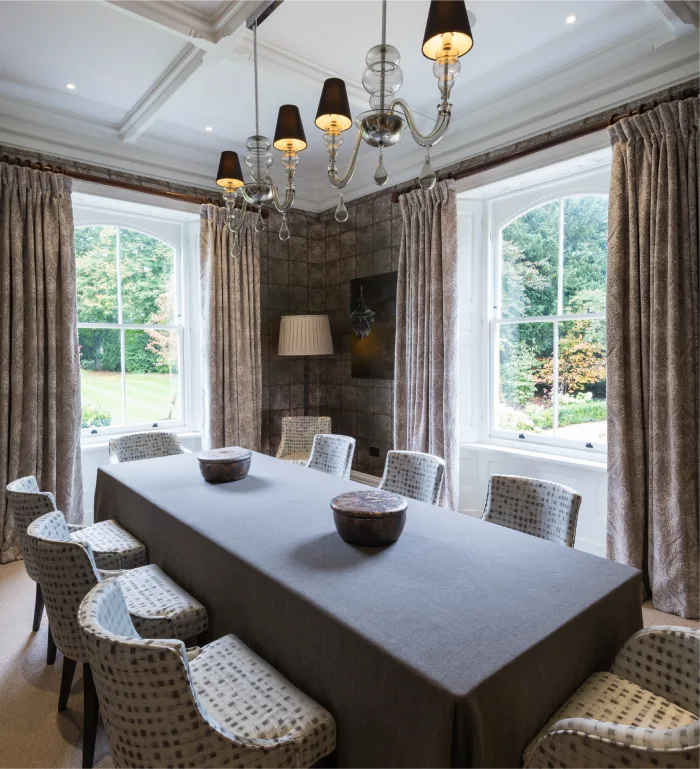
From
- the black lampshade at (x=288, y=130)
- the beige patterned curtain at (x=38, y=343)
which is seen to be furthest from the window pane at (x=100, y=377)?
the black lampshade at (x=288, y=130)

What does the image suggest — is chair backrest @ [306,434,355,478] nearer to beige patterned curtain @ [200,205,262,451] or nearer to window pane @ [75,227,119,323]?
beige patterned curtain @ [200,205,262,451]

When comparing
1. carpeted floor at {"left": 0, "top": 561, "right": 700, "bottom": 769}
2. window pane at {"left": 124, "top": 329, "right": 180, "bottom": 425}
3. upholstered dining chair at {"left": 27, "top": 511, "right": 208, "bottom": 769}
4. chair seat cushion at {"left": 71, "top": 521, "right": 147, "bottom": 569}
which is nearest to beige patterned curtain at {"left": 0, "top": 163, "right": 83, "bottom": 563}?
window pane at {"left": 124, "top": 329, "right": 180, "bottom": 425}

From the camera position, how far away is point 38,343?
3395 millimetres

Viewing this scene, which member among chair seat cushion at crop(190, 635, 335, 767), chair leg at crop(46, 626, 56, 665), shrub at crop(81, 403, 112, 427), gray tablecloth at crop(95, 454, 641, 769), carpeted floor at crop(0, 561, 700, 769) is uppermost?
shrub at crop(81, 403, 112, 427)

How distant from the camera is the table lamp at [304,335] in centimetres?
435

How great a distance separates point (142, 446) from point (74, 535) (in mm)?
1061

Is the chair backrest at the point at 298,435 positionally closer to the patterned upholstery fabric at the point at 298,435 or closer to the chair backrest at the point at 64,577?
the patterned upholstery fabric at the point at 298,435

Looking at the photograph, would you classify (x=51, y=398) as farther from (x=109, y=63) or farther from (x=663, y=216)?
(x=663, y=216)

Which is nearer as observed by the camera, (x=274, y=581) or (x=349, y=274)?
(x=274, y=581)

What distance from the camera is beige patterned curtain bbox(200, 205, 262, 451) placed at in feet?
13.7

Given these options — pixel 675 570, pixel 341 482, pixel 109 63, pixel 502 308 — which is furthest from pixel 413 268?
pixel 675 570

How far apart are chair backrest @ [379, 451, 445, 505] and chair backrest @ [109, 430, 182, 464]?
162 cm

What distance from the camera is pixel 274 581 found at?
1422 millimetres

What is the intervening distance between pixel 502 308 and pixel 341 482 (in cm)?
209
